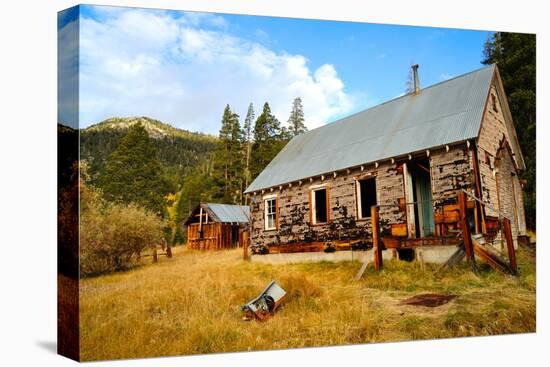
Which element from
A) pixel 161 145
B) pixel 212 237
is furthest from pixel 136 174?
pixel 212 237

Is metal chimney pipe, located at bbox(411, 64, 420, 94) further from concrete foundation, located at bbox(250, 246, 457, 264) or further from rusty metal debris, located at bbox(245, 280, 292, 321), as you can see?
rusty metal debris, located at bbox(245, 280, 292, 321)

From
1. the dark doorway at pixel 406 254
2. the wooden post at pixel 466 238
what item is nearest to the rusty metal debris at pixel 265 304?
the dark doorway at pixel 406 254

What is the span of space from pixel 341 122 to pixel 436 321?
4446mm

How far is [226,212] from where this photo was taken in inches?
425

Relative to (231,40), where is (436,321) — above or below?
below

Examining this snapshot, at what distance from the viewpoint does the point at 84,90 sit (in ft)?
26.3

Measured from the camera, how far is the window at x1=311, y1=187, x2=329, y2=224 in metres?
11.6

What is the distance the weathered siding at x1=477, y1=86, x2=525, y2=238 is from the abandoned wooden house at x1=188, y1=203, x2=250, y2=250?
5.02m

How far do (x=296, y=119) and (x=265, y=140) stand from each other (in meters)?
0.91

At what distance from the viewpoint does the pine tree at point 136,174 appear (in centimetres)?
840

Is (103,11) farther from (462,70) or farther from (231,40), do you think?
(462,70)

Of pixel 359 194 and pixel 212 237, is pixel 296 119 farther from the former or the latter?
pixel 212 237

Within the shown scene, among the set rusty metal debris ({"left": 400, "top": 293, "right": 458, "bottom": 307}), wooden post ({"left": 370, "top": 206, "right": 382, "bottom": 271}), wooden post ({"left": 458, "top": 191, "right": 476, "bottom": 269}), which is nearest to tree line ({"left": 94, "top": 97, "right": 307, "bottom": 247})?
wooden post ({"left": 370, "top": 206, "right": 382, "bottom": 271})

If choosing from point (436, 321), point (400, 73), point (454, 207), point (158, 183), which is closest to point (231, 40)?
point (158, 183)
